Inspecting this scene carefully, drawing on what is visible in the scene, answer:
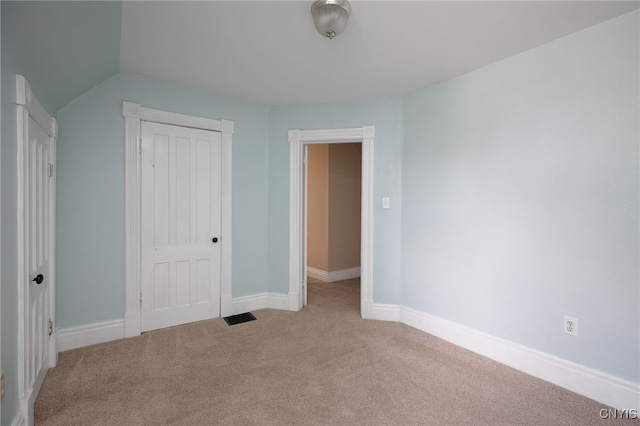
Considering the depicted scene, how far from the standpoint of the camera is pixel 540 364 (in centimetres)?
213

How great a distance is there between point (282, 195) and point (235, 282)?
1148 mm

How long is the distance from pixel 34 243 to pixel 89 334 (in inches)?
45.1

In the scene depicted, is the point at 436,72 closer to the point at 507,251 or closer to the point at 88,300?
the point at 507,251

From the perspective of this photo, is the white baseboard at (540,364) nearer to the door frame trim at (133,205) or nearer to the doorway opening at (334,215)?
the doorway opening at (334,215)

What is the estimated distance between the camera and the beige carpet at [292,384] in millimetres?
1727

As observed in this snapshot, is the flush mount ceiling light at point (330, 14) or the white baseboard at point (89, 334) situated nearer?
the flush mount ceiling light at point (330, 14)

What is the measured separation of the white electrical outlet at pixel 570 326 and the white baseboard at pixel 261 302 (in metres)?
2.57

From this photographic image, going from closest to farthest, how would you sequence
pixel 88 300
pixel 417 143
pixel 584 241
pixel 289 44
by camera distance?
pixel 584 241
pixel 289 44
pixel 88 300
pixel 417 143

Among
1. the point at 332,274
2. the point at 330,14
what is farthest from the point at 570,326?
the point at 332,274

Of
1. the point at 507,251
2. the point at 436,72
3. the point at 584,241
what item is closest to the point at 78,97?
the point at 436,72

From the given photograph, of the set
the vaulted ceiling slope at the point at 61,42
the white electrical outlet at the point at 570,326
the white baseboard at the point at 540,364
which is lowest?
the white baseboard at the point at 540,364

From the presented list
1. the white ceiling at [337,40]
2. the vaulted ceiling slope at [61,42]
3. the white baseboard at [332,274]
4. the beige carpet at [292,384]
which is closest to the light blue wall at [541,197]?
the white ceiling at [337,40]

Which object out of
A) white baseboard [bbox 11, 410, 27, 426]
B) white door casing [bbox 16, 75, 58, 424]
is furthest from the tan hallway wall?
white baseboard [bbox 11, 410, 27, 426]

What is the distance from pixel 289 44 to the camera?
212cm
